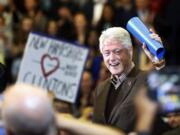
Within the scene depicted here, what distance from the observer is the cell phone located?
8.23 feet

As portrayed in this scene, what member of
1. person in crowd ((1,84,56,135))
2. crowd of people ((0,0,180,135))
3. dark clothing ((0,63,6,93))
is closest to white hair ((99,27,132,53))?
crowd of people ((0,0,180,135))

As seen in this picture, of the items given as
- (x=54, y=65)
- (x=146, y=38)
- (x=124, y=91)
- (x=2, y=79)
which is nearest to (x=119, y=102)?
(x=124, y=91)

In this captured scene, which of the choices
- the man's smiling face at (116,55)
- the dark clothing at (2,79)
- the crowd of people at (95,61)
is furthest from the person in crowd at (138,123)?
the man's smiling face at (116,55)

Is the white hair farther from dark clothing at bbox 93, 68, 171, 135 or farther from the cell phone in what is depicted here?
the cell phone

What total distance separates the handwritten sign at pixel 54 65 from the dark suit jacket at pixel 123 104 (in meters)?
2.71

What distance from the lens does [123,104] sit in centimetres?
481

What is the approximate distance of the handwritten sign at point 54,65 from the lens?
7.88 metres

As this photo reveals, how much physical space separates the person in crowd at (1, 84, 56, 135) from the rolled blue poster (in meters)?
2.53

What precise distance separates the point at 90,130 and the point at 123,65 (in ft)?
7.98

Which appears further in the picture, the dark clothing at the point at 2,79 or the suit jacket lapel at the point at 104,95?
the suit jacket lapel at the point at 104,95

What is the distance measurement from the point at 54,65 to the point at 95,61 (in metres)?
1.61

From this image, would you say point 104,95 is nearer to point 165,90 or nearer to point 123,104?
point 123,104

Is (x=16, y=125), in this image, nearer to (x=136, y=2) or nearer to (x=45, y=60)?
(x=45, y=60)

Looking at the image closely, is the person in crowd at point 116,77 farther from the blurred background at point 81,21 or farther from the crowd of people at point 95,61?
the blurred background at point 81,21
